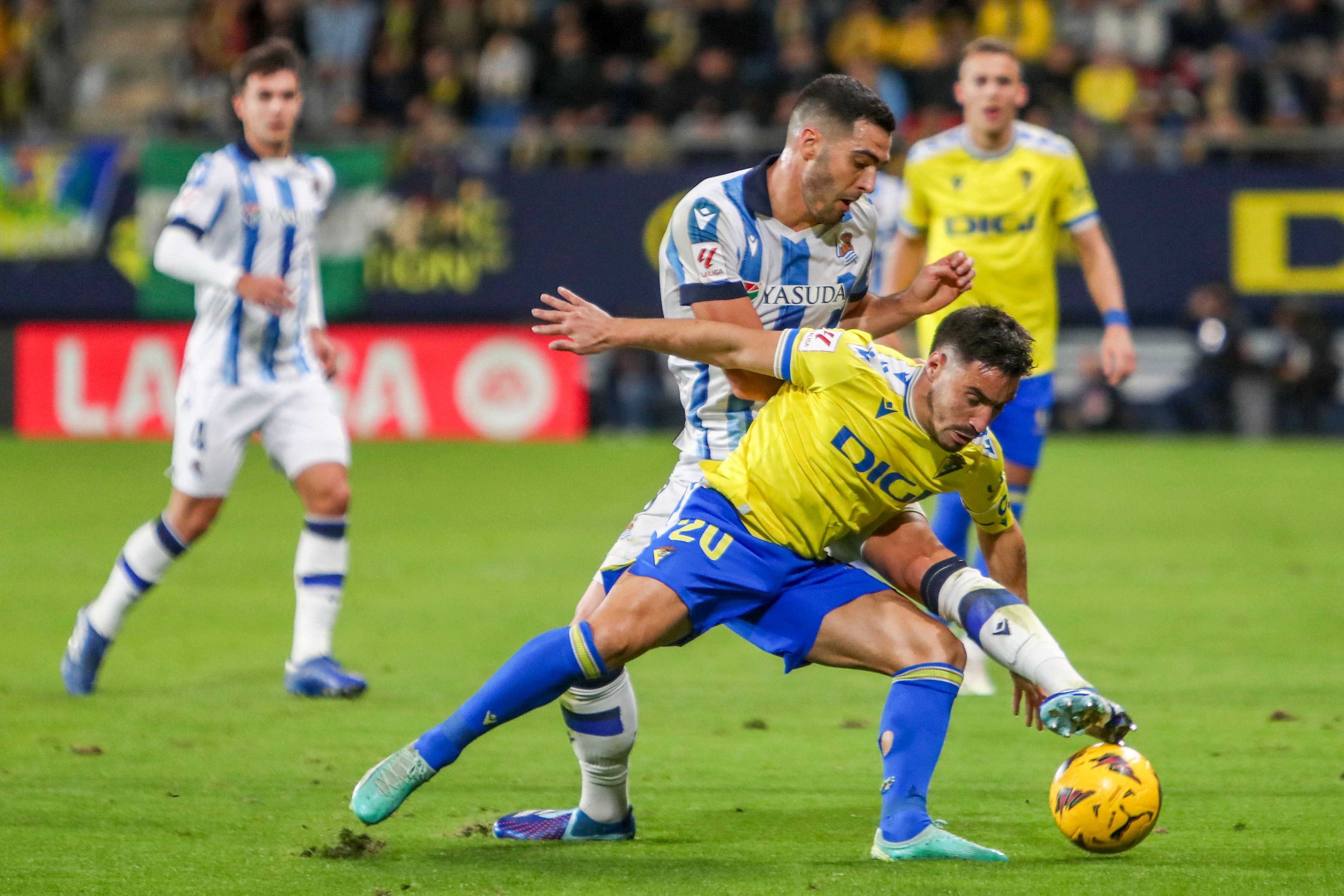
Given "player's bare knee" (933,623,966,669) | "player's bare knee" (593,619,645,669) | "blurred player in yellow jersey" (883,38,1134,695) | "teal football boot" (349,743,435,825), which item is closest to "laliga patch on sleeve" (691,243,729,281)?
"player's bare knee" (593,619,645,669)

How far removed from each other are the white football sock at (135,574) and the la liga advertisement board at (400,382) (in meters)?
10.4

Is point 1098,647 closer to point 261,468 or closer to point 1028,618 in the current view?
point 1028,618

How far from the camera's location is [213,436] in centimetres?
646

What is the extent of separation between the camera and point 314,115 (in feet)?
59.9

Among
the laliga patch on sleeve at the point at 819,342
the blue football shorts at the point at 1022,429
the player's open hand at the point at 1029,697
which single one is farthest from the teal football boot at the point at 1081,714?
the blue football shorts at the point at 1022,429

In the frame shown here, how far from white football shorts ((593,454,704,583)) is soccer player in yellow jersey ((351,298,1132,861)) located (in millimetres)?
159

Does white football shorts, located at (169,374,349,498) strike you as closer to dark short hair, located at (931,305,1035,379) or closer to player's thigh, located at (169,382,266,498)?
player's thigh, located at (169,382,266,498)

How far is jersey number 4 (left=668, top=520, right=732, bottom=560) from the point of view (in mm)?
4215

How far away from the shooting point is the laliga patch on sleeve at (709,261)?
14.8 ft

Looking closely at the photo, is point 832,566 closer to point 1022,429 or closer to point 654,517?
point 654,517

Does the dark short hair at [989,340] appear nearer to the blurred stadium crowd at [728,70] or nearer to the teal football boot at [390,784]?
the teal football boot at [390,784]

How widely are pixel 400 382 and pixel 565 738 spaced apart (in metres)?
11.8

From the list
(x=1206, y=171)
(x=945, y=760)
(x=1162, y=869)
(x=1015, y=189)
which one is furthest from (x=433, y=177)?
(x=1162, y=869)

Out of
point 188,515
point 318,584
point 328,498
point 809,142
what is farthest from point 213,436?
point 809,142
